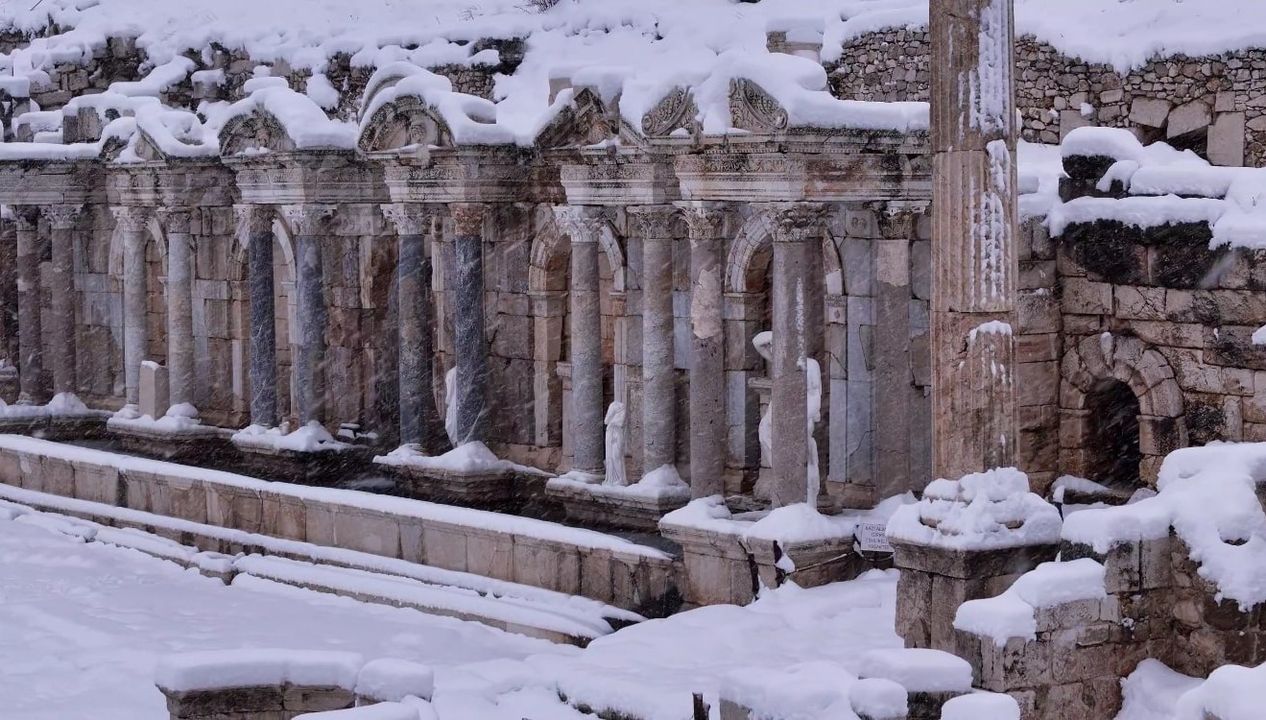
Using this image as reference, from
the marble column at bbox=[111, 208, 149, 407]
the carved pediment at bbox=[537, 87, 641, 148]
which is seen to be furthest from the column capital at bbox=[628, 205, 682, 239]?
→ the marble column at bbox=[111, 208, 149, 407]

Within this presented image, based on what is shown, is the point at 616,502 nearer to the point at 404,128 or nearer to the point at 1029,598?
the point at 404,128

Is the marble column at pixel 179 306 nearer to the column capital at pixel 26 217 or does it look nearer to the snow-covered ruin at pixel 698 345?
the snow-covered ruin at pixel 698 345

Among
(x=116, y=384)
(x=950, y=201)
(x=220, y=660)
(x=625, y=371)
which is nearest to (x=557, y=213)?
(x=625, y=371)

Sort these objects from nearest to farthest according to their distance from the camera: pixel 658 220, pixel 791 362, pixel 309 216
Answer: pixel 791 362 < pixel 658 220 < pixel 309 216

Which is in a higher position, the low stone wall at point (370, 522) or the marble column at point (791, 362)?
the marble column at point (791, 362)

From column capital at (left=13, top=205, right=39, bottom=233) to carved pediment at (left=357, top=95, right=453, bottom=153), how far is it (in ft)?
25.4

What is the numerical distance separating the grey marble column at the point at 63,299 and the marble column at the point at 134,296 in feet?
4.98

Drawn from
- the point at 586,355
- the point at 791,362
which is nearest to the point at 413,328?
the point at 586,355

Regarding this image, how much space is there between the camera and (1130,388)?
1530cm

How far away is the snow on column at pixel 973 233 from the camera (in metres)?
12.4

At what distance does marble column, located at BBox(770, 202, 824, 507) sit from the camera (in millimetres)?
15070

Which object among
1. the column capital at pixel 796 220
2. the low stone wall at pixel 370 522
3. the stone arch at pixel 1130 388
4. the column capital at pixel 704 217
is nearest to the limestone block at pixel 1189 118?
the stone arch at pixel 1130 388

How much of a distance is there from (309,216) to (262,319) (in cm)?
159

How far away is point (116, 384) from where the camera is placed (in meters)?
25.1
